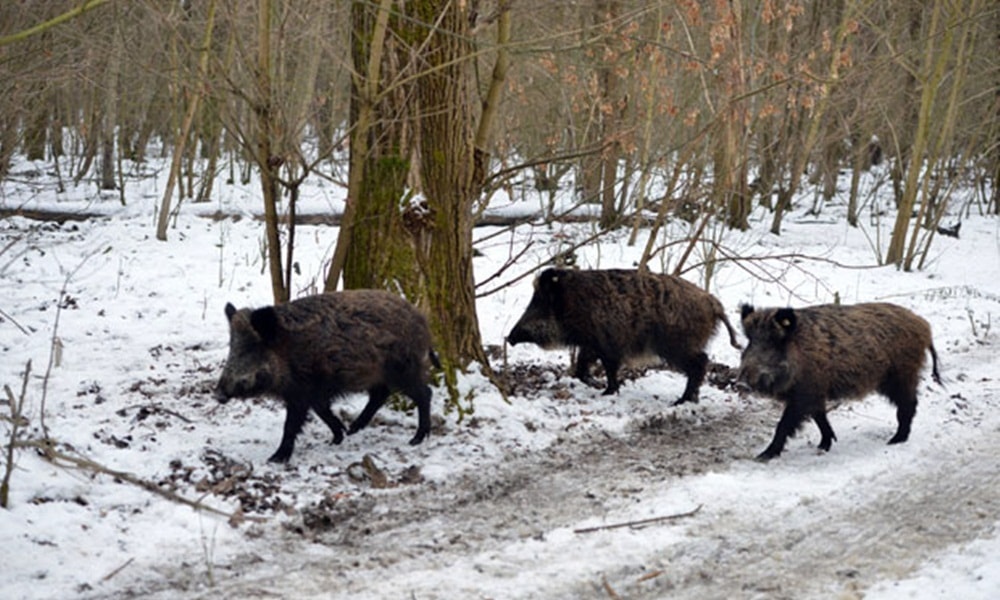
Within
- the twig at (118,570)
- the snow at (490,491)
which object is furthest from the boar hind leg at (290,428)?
the twig at (118,570)

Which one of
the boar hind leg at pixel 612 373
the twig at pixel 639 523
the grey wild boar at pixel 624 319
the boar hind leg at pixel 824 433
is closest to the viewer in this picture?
the twig at pixel 639 523

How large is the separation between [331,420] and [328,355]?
532 millimetres

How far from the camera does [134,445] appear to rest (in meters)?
6.59

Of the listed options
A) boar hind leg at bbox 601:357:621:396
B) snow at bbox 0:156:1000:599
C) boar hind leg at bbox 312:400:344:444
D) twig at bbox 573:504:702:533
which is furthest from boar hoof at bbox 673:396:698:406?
boar hind leg at bbox 312:400:344:444

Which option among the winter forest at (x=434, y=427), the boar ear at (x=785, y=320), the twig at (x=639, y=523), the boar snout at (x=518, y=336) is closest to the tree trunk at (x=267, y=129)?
the winter forest at (x=434, y=427)

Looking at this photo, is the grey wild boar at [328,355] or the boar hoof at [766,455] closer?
the grey wild boar at [328,355]

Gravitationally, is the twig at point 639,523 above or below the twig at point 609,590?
above

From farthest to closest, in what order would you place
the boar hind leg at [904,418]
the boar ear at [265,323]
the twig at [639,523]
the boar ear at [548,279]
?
1. the boar ear at [548,279]
2. the boar hind leg at [904,418]
3. the boar ear at [265,323]
4. the twig at [639,523]

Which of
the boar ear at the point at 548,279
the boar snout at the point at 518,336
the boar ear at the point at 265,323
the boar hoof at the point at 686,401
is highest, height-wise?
the boar ear at the point at 548,279

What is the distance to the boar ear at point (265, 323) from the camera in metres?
6.60

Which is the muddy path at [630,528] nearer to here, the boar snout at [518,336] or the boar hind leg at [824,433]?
the boar hind leg at [824,433]

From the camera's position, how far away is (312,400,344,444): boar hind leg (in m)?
7.02

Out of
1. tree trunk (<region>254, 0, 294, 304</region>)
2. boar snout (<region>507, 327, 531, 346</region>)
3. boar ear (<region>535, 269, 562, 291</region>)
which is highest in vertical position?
tree trunk (<region>254, 0, 294, 304</region>)

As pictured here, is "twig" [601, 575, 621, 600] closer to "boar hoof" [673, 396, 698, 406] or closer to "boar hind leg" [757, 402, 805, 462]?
"boar hind leg" [757, 402, 805, 462]
